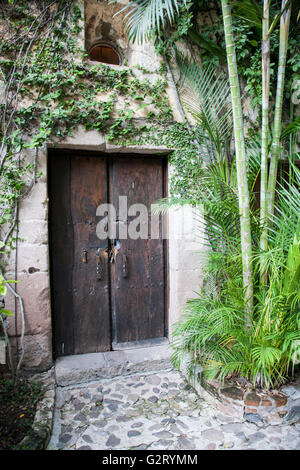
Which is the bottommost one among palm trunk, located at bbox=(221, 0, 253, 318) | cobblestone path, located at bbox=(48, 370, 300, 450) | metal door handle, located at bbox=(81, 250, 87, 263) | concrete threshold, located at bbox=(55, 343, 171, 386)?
cobblestone path, located at bbox=(48, 370, 300, 450)

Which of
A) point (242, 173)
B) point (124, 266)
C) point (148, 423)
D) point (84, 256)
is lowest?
point (148, 423)

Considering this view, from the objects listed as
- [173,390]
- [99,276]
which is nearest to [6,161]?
[99,276]

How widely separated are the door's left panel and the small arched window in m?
0.93

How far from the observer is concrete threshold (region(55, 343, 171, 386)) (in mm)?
2592

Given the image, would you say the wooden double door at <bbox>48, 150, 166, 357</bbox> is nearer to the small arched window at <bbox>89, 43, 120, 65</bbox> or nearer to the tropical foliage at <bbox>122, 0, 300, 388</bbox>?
the tropical foliage at <bbox>122, 0, 300, 388</bbox>

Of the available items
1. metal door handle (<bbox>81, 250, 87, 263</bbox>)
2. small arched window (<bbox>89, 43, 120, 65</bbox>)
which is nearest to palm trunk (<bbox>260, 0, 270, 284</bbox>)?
small arched window (<bbox>89, 43, 120, 65</bbox>)

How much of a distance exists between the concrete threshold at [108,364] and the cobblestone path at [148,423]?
0.22 ft

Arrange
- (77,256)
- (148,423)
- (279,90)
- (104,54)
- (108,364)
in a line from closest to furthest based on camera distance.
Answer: (148,423), (279,90), (108,364), (77,256), (104,54)

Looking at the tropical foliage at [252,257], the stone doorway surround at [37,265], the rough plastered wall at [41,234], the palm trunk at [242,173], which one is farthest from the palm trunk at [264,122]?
the stone doorway surround at [37,265]

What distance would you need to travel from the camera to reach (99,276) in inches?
112

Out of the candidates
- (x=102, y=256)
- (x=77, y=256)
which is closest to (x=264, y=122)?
(x=102, y=256)

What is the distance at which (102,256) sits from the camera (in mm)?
2869

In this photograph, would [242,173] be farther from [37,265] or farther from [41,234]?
[37,265]

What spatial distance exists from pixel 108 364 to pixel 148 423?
2.23 ft
